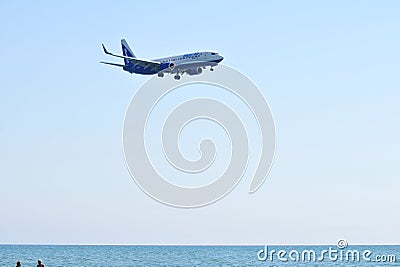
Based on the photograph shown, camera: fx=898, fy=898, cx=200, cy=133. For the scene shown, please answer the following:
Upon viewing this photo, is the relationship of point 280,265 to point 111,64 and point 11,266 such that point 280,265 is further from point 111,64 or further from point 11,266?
point 111,64

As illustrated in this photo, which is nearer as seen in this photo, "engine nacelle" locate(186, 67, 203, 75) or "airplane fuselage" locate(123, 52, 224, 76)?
"engine nacelle" locate(186, 67, 203, 75)

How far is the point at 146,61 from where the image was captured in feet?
238

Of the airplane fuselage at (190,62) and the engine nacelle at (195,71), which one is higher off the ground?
the airplane fuselage at (190,62)

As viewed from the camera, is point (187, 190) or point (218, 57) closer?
point (187, 190)

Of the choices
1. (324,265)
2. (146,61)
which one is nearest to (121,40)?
(146,61)

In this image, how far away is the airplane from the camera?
228 feet

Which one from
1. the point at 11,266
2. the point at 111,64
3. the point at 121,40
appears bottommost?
the point at 11,266

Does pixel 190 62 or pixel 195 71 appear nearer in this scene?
pixel 195 71

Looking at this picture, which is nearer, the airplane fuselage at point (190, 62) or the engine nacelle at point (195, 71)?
the engine nacelle at point (195, 71)

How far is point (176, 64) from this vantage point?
69.9 metres

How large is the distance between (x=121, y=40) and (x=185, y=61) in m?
25.9

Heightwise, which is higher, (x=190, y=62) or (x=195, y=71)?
(x=190, y=62)

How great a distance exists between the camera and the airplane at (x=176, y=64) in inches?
2734

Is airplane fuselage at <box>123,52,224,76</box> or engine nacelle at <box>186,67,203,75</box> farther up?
airplane fuselage at <box>123,52,224,76</box>
